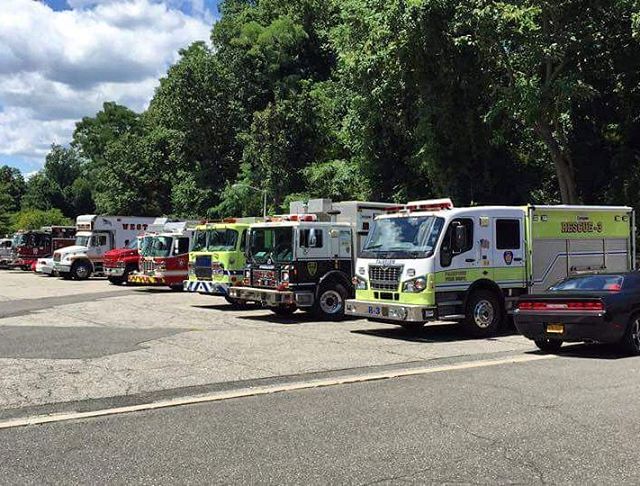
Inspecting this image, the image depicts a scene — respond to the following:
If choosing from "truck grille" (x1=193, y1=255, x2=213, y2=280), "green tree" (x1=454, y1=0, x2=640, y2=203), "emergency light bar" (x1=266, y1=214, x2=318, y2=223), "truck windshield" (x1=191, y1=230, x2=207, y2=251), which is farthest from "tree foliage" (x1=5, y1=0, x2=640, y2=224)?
"truck grille" (x1=193, y1=255, x2=213, y2=280)

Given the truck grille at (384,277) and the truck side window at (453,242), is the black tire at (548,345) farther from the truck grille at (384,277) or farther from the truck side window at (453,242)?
the truck grille at (384,277)

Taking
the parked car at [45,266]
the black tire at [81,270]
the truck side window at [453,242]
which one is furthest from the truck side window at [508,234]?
A: the parked car at [45,266]

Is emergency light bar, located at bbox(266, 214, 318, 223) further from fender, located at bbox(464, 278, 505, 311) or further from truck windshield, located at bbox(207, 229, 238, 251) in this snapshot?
fender, located at bbox(464, 278, 505, 311)

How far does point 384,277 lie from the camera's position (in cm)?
1415

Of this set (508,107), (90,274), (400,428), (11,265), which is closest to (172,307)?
(508,107)

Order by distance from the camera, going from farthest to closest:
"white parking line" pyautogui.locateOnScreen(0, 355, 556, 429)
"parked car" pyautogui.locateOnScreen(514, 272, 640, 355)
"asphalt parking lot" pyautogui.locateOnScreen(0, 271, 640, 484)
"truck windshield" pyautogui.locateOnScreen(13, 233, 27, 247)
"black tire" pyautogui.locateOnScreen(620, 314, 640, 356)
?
1. "truck windshield" pyautogui.locateOnScreen(13, 233, 27, 247)
2. "black tire" pyautogui.locateOnScreen(620, 314, 640, 356)
3. "parked car" pyautogui.locateOnScreen(514, 272, 640, 355)
4. "white parking line" pyautogui.locateOnScreen(0, 355, 556, 429)
5. "asphalt parking lot" pyautogui.locateOnScreen(0, 271, 640, 484)

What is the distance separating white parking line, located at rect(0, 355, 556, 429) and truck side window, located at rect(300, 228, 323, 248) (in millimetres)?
6889

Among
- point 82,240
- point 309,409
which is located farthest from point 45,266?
point 309,409

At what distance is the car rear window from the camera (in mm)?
11648

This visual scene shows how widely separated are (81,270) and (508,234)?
2577 cm

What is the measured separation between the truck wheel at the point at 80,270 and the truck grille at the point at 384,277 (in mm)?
24240

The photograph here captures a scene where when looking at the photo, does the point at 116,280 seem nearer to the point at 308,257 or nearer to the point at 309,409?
the point at 308,257

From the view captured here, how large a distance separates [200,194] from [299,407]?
135ft

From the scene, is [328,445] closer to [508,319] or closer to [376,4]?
[508,319]
